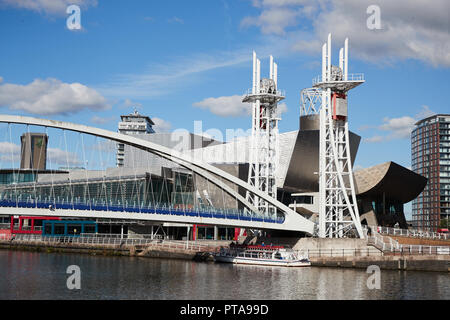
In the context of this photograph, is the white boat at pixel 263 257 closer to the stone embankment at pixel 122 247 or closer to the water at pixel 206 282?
the water at pixel 206 282

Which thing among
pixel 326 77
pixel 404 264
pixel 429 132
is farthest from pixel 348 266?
pixel 429 132

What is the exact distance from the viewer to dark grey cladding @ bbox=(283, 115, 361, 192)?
7931 centimetres

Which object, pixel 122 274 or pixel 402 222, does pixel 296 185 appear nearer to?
pixel 402 222

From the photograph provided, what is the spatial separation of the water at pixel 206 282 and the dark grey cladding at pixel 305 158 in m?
28.3

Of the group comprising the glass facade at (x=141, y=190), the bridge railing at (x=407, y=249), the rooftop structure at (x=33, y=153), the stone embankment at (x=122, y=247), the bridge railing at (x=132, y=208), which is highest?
the rooftop structure at (x=33, y=153)

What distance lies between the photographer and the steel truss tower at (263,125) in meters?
71.5

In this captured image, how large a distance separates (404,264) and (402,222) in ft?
170

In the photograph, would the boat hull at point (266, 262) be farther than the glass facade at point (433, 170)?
No

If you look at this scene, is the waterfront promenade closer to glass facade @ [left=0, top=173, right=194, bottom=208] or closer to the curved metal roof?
glass facade @ [left=0, top=173, right=194, bottom=208]

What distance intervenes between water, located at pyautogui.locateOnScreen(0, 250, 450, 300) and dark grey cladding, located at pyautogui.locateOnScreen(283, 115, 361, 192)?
28.3m

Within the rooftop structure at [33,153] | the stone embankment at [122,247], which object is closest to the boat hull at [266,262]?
the stone embankment at [122,247]

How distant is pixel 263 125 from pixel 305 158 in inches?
446

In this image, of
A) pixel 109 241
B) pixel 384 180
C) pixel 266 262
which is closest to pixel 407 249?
pixel 266 262

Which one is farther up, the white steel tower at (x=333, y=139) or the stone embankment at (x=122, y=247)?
the white steel tower at (x=333, y=139)
